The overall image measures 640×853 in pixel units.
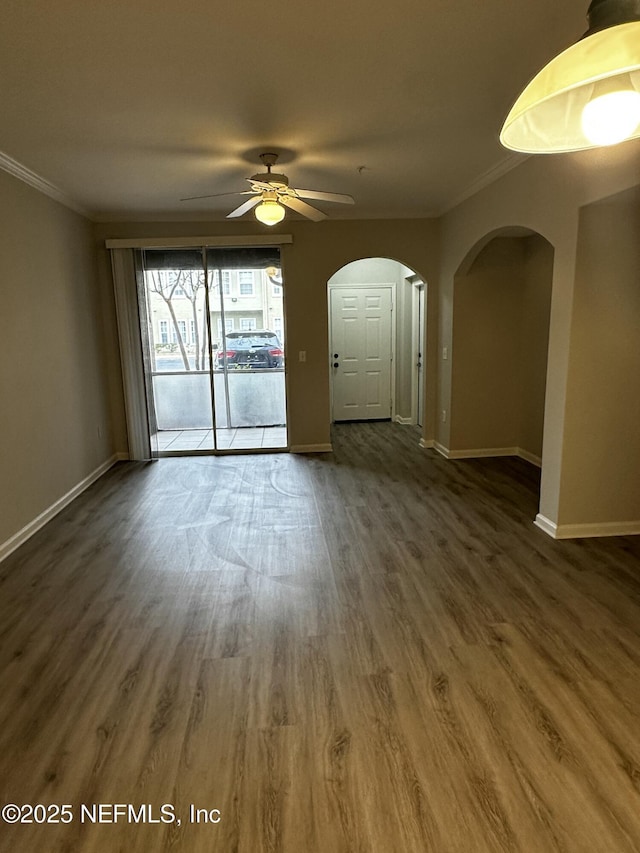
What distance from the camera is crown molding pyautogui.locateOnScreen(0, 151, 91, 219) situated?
3495 mm

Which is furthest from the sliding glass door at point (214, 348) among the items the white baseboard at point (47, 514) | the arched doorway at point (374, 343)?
the arched doorway at point (374, 343)

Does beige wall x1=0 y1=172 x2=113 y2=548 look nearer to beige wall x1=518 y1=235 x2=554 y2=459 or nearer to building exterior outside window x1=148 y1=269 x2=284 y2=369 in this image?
building exterior outside window x1=148 y1=269 x2=284 y2=369

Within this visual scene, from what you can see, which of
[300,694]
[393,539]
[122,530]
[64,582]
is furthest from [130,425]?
[300,694]

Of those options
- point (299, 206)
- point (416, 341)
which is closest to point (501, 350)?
point (416, 341)

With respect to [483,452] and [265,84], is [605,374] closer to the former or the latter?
[483,452]

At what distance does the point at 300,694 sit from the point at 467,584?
→ 1.28 metres

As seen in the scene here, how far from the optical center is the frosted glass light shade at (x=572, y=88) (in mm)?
928

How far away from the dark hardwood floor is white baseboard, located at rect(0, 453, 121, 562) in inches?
4.4

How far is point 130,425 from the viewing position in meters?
5.77

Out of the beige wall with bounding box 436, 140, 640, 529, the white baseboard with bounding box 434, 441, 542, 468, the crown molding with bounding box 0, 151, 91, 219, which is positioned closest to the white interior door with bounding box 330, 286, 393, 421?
the white baseboard with bounding box 434, 441, 542, 468

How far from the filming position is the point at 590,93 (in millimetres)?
1172

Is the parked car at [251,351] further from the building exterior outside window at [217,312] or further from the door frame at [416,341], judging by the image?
the door frame at [416,341]

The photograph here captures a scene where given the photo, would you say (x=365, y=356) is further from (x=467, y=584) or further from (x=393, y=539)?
(x=467, y=584)

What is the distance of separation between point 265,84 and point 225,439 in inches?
165
